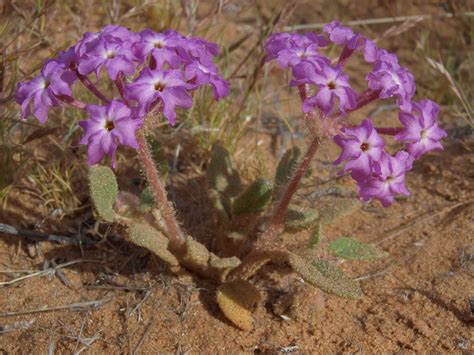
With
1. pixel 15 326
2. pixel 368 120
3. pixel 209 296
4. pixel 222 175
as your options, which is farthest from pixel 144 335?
pixel 368 120

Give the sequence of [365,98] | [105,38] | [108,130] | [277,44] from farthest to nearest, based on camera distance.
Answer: [277,44], [365,98], [105,38], [108,130]

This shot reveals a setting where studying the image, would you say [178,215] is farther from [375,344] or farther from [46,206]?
[375,344]

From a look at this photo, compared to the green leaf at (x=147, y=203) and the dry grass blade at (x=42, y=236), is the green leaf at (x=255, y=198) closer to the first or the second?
the green leaf at (x=147, y=203)

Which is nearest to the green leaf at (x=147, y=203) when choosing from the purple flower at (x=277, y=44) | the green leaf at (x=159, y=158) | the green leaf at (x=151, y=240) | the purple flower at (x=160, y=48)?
the green leaf at (x=151, y=240)

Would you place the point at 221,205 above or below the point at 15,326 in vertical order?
above

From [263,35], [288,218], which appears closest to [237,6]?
[263,35]

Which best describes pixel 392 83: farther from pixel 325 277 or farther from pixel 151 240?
pixel 151 240

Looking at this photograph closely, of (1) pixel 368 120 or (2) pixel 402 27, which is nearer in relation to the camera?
(1) pixel 368 120

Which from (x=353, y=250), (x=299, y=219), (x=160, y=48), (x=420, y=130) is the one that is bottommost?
(x=353, y=250)

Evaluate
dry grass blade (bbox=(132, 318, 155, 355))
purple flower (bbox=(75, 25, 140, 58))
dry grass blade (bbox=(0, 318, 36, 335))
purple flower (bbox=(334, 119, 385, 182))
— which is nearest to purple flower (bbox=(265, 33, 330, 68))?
purple flower (bbox=(334, 119, 385, 182))
